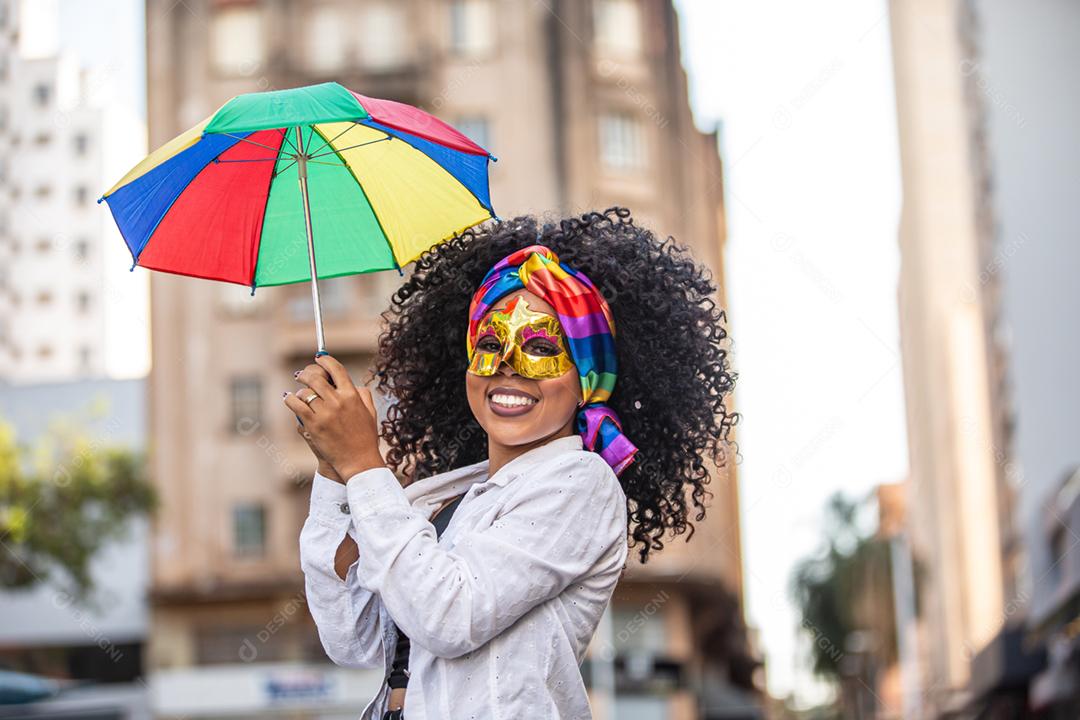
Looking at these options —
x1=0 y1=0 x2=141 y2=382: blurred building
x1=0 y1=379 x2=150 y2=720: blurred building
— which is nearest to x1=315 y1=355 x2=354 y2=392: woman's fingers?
x1=0 y1=0 x2=141 y2=382: blurred building

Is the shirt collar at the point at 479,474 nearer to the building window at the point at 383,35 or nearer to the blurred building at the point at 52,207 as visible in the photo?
the blurred building at the point at 52,207

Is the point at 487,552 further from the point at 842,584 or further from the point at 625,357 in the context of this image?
the point at 842,584

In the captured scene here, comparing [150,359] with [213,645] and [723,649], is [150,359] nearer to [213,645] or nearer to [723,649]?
[213,645]

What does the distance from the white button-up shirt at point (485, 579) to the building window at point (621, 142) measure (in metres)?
34.9

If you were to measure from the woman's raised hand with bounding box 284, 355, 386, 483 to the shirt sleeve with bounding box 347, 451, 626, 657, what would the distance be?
0.05 meters

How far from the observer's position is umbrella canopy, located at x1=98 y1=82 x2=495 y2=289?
343 centimetres

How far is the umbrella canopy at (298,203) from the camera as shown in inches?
135

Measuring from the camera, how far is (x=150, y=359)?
36469 millimetres

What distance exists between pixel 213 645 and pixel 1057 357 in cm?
2033

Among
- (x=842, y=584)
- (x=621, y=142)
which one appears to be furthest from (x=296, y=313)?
(x=842, y=584)

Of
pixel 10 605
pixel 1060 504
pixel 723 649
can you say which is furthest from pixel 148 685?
pixel 723 649

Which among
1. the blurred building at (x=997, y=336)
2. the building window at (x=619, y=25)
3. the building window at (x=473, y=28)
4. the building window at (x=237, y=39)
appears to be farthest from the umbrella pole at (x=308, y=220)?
the building window at (x=619, y=25)

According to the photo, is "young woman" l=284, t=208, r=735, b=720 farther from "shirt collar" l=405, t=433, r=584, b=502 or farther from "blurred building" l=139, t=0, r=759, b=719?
"blurred building" l=139, t=0, r=759, b=719

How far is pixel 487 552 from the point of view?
2.91m
